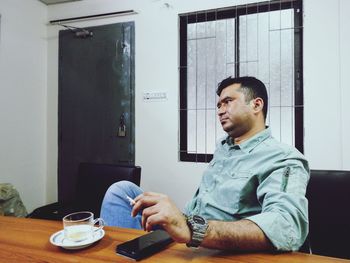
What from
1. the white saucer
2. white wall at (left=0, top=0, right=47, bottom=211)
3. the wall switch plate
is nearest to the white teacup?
the white saucer

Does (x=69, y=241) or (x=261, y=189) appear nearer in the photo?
(x=69, y=241)

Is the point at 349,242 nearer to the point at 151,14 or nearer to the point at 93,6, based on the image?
the point at 151,14

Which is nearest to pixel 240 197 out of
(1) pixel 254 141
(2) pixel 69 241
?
(1) pixel 254 141

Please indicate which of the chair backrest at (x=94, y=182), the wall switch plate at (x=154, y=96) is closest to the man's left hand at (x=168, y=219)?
the chair backrest at (x=94, y=182)

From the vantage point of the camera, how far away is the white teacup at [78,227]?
90cm

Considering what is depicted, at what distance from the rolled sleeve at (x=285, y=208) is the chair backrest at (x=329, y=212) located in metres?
0.40

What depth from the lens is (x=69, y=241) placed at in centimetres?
89

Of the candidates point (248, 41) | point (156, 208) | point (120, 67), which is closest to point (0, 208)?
point (120, 67)

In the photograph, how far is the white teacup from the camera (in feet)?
2.95

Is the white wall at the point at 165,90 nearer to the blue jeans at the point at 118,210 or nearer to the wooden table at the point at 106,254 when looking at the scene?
the blue jeans at the point at 118,210

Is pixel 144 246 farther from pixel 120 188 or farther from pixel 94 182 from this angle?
pixel 94 182

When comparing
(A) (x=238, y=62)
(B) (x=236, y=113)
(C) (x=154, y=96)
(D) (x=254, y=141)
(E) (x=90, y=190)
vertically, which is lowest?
(E) (x=90, y=190)

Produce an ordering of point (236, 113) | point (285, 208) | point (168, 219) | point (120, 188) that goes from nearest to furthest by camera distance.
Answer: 1. point (168, 219)
2. point (285, 208)
3. point (120, 188)
4. point (236, 113)

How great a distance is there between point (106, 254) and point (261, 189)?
57 cm
